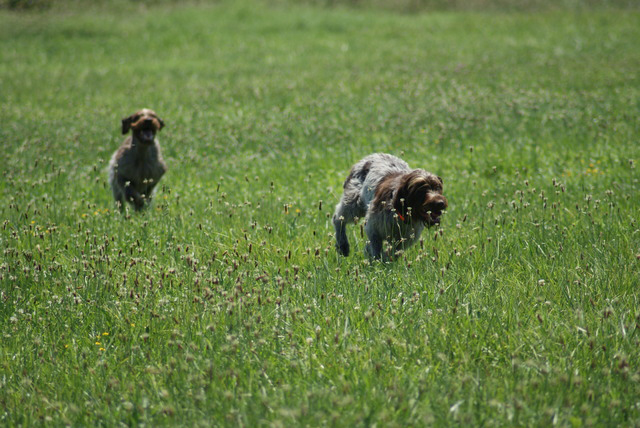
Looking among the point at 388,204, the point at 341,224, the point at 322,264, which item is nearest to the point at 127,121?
the point at 341,224

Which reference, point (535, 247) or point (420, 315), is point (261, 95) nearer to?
point (535, 247)

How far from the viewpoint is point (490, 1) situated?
30.3m

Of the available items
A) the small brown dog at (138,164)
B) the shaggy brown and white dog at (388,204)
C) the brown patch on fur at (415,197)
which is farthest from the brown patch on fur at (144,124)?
the brown patch on fur at (415,197)

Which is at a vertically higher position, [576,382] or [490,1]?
[490,1]

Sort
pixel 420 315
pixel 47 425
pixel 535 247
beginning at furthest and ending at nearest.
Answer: pixel 535 247
pixel 420 315
pixel 47 425

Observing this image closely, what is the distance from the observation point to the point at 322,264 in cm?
579

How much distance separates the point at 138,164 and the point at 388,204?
4.36 meters

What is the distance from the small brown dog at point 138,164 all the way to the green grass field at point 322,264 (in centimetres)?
41

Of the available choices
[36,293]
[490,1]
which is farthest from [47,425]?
[490,1]

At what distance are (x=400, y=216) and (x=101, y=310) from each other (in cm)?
265

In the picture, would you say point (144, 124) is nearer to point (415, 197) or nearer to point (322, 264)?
point (322, 264)

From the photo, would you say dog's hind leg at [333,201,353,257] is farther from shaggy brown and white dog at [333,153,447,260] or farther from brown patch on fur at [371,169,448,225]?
→ brown patch on fur at [371,169,448,225]

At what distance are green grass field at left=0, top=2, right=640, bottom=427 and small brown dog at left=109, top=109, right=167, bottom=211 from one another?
1.34 ft

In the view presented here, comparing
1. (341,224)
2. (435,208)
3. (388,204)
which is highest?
(435,208)
